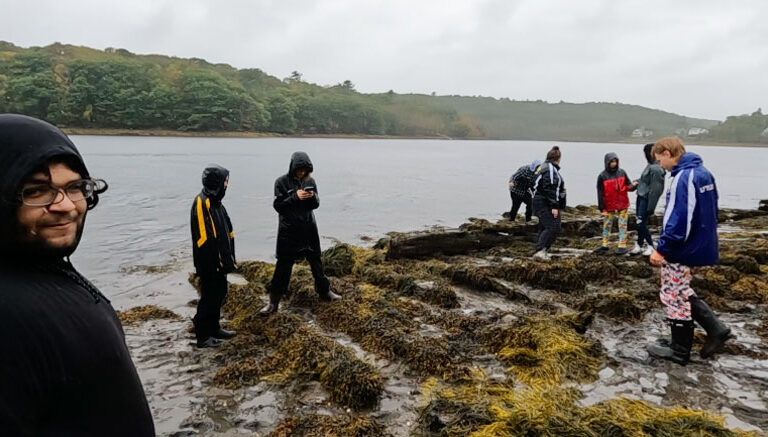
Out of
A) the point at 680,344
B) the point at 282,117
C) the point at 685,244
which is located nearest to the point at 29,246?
the point at 685,244

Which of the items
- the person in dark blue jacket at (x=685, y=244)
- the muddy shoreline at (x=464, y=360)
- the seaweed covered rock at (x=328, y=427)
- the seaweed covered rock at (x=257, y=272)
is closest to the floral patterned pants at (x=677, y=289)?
the person in dark blue jacket at (x=685, y=244)

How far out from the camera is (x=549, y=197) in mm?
9516

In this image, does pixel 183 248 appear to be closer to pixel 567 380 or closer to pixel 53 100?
pixel 567 380

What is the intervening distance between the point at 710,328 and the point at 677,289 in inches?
22.7

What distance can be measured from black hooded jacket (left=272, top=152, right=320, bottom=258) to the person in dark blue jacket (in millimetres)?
4360

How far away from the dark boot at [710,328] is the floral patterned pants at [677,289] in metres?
0.10

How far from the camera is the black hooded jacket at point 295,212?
6570 millimetres

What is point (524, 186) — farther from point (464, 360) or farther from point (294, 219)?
point (464, 360)

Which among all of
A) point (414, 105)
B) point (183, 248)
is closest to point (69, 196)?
point (183, 248)

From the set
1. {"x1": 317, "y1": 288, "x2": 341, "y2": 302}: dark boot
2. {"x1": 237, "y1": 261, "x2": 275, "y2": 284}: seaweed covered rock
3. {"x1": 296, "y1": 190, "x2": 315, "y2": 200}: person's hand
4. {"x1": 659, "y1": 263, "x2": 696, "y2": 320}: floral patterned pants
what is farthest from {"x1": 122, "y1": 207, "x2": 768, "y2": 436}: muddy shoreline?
{"x1": 296, "y1": 190, "x2": 315, "y2": 200}: person's hand

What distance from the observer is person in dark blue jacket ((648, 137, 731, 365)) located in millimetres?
4684

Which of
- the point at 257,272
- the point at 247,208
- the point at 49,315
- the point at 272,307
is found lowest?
the point at 247,208

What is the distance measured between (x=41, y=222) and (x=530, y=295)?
23.7 feet

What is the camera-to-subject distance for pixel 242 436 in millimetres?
3910
